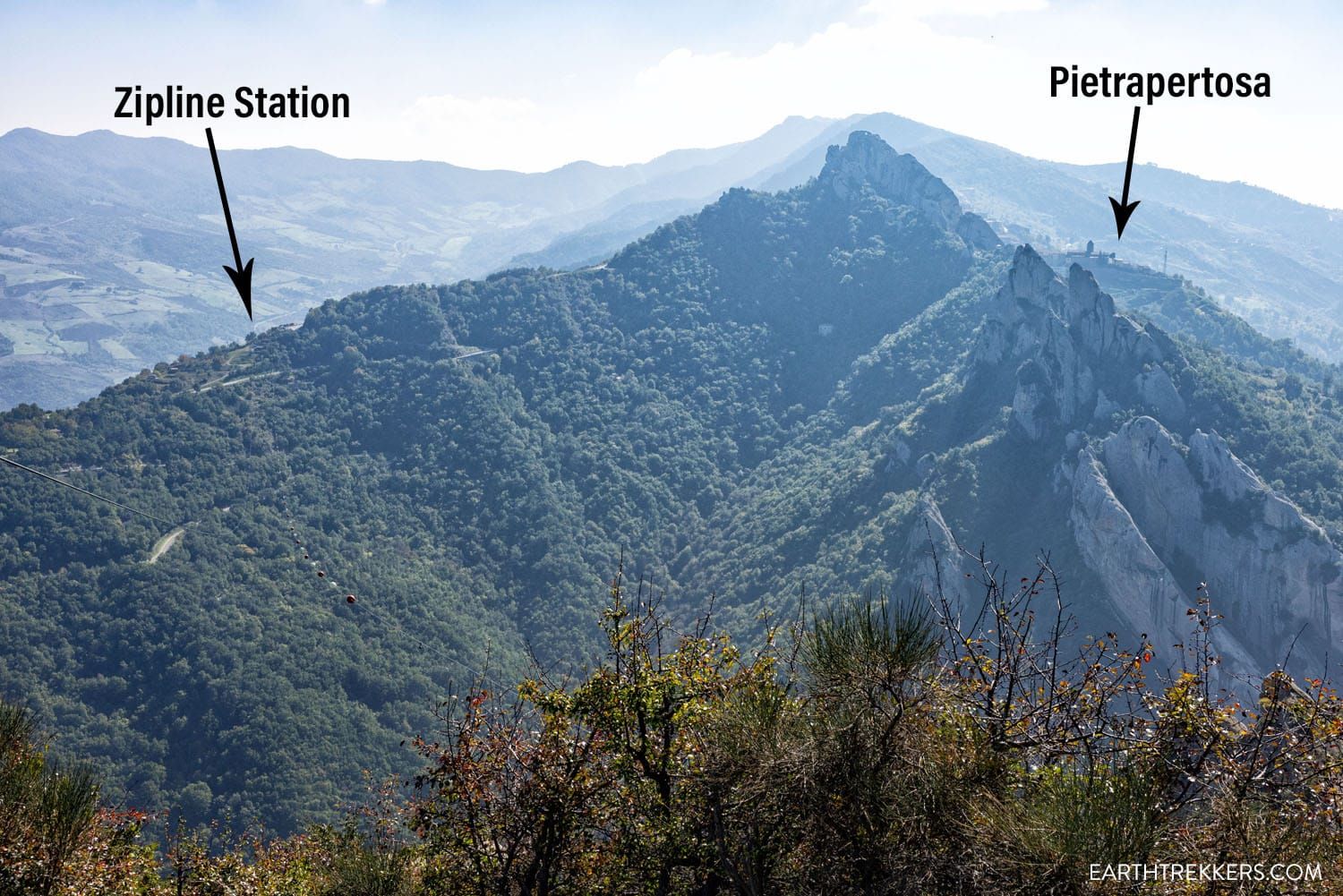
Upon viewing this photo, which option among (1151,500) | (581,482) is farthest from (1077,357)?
Answer: (581,482)

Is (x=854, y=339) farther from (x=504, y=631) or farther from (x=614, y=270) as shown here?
(x=504, y=631)

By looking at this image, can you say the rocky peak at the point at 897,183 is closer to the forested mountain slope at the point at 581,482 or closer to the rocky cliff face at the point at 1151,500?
the forested mountain slope at the point at 581,482

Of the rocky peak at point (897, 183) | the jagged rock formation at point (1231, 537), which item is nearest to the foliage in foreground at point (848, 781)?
the jagged rock formation at point (1231, 537)

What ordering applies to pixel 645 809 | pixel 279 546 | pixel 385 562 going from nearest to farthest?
pixel 645 809, pixel 279 546, pixel 385 562

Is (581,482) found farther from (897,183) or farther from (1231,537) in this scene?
(897,183)

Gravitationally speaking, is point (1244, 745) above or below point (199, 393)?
above

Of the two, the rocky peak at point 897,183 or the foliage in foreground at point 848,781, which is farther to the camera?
the rocky peak at point 897,183

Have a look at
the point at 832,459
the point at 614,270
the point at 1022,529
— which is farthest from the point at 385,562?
the point at 614,270
